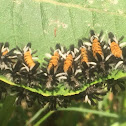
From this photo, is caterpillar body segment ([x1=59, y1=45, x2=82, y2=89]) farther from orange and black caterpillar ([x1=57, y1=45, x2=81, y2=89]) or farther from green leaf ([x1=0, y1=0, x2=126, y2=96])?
green leaf ([x1=0, y1=0, x2=126, y2=96])

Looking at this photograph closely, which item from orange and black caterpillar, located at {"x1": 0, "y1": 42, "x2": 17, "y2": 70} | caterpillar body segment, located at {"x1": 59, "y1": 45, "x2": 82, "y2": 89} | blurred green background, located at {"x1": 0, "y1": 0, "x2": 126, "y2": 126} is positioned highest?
blurred green background, located at {"x1": 0, "y1": 0, "x2": 126, "y2": 126}

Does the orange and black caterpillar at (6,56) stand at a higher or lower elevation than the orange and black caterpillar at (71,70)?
higher

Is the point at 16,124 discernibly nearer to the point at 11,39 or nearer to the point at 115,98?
the point at 115,98

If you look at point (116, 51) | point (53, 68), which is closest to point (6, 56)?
point (53, 68)

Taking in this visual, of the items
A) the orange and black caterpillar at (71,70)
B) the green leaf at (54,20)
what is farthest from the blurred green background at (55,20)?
the orange and black caterpillar at (71,70)

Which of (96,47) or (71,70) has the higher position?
(96,47)

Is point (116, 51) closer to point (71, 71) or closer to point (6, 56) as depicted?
point (71, 71)

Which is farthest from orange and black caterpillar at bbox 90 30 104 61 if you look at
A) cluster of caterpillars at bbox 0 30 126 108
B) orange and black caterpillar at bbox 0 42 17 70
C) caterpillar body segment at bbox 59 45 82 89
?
orange and black caterpillar at bbox 0 42 17 70

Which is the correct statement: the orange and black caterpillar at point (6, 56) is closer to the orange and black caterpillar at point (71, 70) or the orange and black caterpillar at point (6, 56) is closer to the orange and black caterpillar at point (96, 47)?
the orange and black caterpillar at point (71, 70)

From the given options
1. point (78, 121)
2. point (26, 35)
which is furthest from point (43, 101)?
point (78, 121)
